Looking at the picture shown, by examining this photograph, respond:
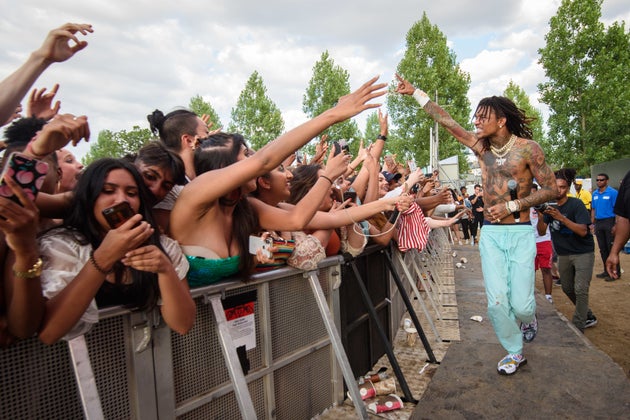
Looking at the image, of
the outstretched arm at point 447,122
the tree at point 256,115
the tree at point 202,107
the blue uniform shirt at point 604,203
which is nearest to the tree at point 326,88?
the tree at point 256,115

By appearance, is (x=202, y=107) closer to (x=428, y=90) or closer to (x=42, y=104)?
(x=428, y=90)

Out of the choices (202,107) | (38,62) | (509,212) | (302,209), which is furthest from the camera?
(202,107)

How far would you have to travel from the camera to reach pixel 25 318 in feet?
4.23

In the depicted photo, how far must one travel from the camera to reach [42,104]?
238 cm

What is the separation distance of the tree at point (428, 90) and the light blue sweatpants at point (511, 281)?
2830cm

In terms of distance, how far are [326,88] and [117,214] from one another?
31.0 metres

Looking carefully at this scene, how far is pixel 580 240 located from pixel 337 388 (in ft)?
14.0

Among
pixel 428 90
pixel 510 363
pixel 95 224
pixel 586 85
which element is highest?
pixel 428 90

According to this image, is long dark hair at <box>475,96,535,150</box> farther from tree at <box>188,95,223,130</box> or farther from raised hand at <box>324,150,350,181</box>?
tree at <box>188,95,223,130</box>

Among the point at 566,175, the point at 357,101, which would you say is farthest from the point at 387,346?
the point at 566,175

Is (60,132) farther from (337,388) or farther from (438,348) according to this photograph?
(438,348)

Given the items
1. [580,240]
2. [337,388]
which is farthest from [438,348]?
[580,240]

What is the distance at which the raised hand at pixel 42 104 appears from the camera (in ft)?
7.62

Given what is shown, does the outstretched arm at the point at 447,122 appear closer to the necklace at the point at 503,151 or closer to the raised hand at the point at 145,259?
the necklace at the point at 503,151
